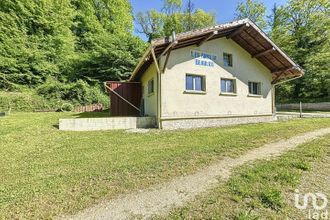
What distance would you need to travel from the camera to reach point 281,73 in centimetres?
1534

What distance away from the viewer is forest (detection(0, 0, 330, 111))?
22.5 meters

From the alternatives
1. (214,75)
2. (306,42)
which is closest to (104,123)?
(214,75)

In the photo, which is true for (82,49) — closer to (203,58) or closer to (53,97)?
(53,97)

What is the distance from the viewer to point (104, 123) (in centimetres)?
1126

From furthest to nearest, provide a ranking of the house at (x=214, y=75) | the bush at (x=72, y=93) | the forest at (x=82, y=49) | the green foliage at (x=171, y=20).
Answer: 1. the green foliage at (x=171, y=20)
2. the forest at (x=82, y=49)
3. the bush at (x=72, y=93)
4. the house at (x=214, y=75)

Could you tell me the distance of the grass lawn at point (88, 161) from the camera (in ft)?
13.8

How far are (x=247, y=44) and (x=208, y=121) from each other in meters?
5.70

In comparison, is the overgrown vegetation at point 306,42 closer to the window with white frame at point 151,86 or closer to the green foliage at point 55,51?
the green foliage at point 55,51

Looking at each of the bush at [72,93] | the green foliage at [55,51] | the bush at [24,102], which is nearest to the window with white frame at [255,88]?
the bush at [72,93]

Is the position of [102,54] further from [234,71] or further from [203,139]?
[203,139]

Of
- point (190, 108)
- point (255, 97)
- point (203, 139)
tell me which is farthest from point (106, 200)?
point (255, 97)

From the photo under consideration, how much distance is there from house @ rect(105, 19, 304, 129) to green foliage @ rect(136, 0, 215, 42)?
24.2m

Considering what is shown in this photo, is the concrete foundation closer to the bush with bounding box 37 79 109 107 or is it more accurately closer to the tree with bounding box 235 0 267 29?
the bush with bounding box 37 79 109 107

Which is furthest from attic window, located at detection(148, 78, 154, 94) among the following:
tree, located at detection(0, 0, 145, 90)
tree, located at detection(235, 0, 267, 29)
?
tree, located at detection(235, 0, 267, 29)
